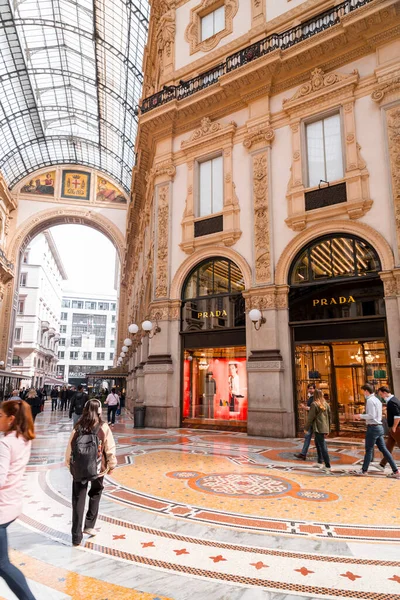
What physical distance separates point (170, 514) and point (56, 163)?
41791 mm

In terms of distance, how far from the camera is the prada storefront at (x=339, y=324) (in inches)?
412

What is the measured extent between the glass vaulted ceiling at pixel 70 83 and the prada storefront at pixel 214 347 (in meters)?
18.9

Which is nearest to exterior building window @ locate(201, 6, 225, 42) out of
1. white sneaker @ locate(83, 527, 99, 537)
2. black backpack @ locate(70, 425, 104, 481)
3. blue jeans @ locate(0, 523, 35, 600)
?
black backpack @ locate(70, 425, 104, 481)

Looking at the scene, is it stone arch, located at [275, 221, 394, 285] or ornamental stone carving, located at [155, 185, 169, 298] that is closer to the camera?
stone arch, located at [275, 221, 394, 285]

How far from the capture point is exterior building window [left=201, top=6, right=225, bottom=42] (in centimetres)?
1533

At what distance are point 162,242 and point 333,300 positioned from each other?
658 centimetres

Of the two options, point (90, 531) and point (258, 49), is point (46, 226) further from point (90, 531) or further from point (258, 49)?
point (90, 531)

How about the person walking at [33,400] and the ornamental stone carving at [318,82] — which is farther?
the person walking at [33,400]

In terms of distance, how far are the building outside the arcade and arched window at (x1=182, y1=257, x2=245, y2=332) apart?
5 cm

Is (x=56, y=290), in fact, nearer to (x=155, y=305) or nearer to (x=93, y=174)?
(x=93, y=174)

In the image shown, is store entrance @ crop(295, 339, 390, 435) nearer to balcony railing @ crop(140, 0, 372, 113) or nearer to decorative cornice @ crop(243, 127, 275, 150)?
decorative cornice @ crop(243, 127, 275, 150)

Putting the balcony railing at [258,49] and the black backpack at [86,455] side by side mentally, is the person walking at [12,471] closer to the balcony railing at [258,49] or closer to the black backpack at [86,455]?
the black backpack at [86,455]

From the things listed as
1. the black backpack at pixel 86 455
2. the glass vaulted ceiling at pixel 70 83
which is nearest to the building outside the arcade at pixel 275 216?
the black backpack at pixel 86 455

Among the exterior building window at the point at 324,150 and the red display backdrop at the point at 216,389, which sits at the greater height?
the exterior building window at the point at 324,150
